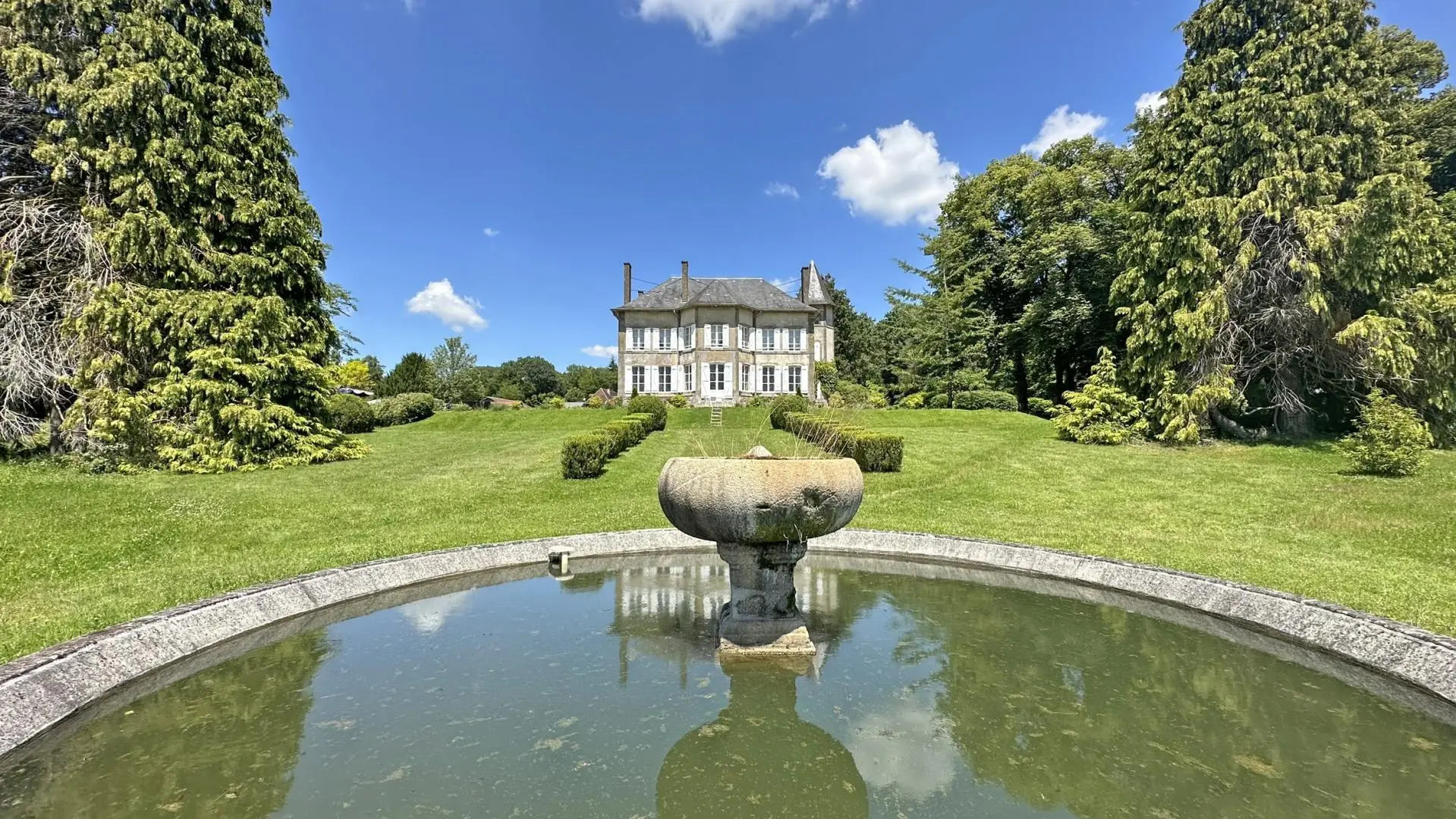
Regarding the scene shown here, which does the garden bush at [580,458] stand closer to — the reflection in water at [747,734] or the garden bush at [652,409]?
the reflection in water at [747,734]

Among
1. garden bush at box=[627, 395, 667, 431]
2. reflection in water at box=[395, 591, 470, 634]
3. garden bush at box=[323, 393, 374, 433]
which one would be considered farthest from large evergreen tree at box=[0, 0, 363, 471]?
reflection in water at box=[395, 591, 470, 634]

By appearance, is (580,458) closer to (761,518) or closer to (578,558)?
(578,558)

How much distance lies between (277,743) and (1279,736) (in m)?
5.26

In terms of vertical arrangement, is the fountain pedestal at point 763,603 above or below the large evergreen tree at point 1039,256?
below

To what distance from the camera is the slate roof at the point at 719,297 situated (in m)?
35.1

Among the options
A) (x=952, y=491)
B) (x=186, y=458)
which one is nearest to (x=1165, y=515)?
(x=952, y=491)

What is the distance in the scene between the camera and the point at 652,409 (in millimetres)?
25250

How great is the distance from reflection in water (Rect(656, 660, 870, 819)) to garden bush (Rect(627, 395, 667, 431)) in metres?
20.7

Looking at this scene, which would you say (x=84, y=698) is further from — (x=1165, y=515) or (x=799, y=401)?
(x=799, y=401)

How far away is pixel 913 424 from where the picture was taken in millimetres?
23500

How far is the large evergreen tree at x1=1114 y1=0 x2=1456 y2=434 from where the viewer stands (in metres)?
14.5

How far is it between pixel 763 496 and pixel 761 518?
162 mm

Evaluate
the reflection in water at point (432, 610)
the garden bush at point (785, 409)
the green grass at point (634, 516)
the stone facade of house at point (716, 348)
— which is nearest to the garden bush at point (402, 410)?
the stone facade of house at point (716, 348)

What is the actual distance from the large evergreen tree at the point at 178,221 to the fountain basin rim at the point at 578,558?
11.2 meters
